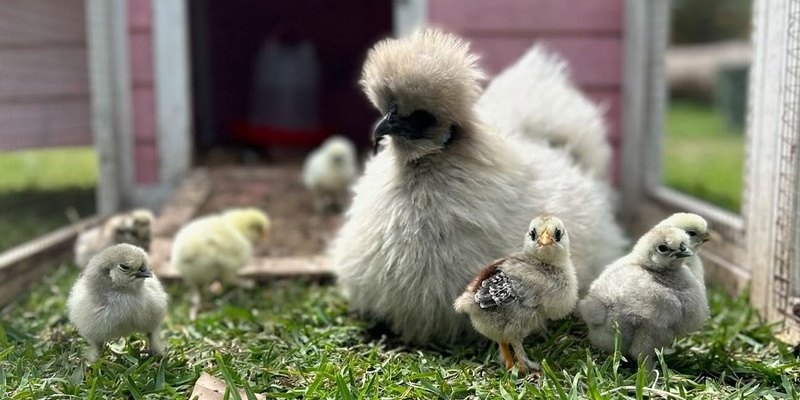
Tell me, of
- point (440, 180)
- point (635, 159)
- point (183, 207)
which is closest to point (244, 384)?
point (440, 180)

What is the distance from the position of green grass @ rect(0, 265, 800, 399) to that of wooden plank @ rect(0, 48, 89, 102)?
1.12m

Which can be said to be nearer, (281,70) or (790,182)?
(790,182)

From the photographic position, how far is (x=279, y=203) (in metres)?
4.67

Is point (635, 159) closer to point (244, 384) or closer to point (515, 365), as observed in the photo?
point (515, 365)

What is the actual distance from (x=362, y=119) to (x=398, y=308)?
4.41 meters

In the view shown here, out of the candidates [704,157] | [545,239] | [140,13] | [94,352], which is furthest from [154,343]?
[704,157]

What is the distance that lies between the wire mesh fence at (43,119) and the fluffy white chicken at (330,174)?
1.24 m

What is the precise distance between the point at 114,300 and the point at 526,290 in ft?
3.71

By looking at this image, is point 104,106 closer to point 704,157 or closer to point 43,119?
point 43,119

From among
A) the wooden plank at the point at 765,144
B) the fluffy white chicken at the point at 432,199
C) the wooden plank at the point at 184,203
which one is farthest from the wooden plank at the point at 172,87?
the wooden plank at the point at 765,144

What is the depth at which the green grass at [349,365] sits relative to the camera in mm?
1913

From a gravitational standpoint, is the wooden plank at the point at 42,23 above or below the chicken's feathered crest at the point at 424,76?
above

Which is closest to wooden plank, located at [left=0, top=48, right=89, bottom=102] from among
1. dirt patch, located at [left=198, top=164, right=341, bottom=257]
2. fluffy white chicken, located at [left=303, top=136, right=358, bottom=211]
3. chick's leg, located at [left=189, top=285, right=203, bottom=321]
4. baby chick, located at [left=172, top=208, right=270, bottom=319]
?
dirt patch, located at [left=198, top=164, right=341, bottom=257]

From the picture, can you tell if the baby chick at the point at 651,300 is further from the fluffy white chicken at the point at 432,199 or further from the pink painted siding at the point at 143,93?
the pink painted siding at the point at 143,93
